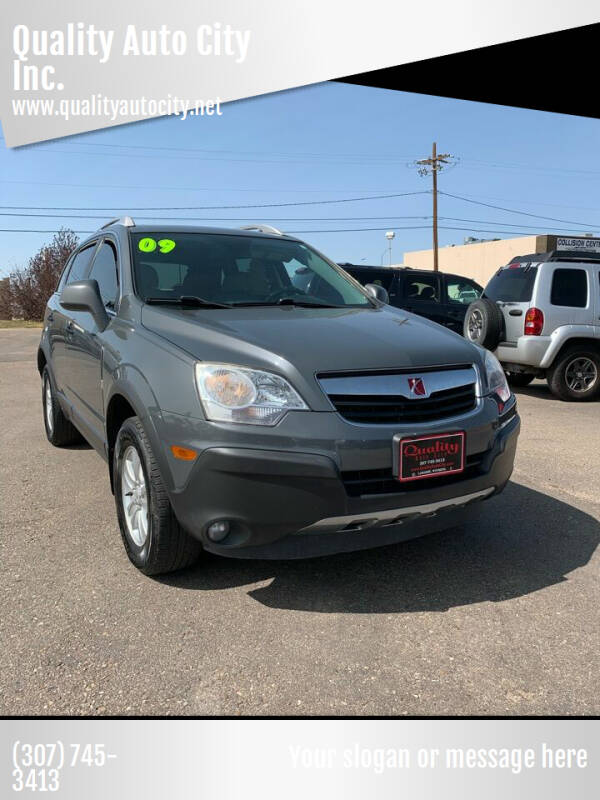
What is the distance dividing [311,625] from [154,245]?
92.5 inches

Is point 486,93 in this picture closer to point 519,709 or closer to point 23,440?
point 23,440

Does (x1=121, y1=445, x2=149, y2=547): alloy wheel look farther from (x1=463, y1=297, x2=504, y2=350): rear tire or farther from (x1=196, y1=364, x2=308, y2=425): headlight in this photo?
(x1=463, y1=297, x2=504, y2=350): rear tire

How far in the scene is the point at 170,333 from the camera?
9.62 feet

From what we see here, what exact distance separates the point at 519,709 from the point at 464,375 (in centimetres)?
142

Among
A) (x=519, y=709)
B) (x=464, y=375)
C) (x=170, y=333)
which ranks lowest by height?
(x=519, y=709)

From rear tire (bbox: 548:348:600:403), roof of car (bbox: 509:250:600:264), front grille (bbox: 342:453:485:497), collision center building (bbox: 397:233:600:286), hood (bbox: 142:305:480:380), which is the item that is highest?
collision center building (bbox: 397:233:600:286)

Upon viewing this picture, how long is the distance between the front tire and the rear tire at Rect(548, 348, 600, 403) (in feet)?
22.8

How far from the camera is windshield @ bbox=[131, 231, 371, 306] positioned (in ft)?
11.7

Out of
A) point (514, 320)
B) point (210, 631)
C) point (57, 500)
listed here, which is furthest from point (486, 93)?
point (210, 631)

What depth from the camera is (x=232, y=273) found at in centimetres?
379

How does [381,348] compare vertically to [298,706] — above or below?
above

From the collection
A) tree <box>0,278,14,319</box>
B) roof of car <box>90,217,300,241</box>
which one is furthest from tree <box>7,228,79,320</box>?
roof of car <box>90,217,300,241</box>

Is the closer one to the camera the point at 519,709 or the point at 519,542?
the point at 519,709

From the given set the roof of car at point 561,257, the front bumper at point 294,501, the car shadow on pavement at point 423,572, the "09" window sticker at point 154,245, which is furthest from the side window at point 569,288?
the front bumper at point 294,501
